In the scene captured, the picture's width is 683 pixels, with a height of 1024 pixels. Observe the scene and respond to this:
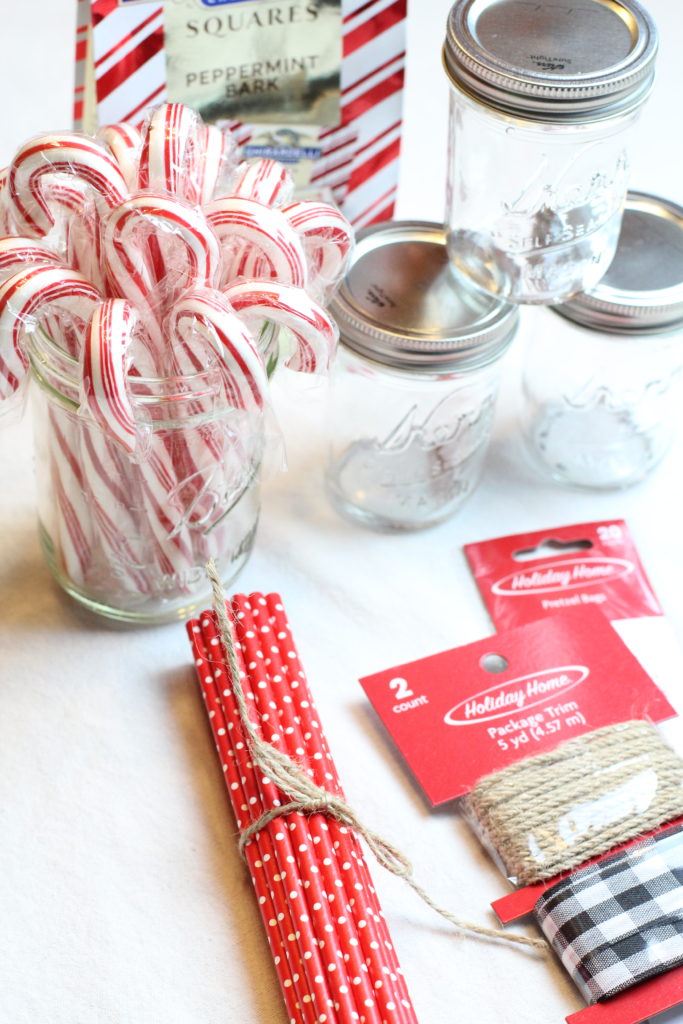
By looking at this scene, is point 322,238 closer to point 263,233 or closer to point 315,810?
point 263,233

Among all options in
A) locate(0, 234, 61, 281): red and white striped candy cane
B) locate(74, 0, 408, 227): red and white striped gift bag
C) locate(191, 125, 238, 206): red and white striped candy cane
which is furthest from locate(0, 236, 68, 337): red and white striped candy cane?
locate(74, 0, 408, 227): red and white striped gift bag

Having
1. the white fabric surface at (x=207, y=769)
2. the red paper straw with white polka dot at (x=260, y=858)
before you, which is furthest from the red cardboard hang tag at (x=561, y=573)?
the red paper straw with white polka dot at (x=260, y=858)

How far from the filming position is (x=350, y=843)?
28.8 inches

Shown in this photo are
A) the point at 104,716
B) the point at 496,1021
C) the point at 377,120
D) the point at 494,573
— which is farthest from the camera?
the point at 377,120

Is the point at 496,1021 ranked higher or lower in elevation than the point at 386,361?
lower

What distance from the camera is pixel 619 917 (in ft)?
2.33

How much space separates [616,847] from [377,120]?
2.34 feet

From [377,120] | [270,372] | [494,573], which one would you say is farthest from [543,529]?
[377,120]

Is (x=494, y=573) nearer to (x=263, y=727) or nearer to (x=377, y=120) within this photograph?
(x=263, y=727)

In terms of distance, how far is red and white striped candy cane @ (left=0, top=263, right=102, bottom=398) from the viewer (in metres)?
0.68

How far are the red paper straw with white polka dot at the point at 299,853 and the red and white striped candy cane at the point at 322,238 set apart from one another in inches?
9.4

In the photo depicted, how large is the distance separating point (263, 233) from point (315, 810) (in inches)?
14.3

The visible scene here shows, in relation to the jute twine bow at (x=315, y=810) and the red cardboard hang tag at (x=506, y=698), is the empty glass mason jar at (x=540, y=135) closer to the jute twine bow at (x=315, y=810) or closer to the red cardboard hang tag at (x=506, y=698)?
the red cardboard hang tag at (x=506, y=698)

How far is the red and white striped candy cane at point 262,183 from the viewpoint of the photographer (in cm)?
78
